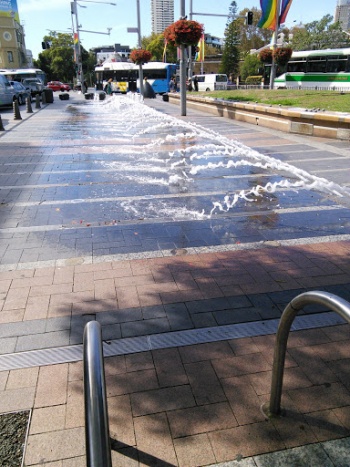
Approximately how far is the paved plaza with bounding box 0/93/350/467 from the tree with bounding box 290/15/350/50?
213ft

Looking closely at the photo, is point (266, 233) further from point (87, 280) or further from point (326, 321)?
point (87, 280)

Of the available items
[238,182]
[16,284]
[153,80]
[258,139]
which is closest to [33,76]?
[153,80]

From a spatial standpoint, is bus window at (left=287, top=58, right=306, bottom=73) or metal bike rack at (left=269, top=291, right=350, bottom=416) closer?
metal bike rack at (left=269, top=291, right=350, bottom=416)

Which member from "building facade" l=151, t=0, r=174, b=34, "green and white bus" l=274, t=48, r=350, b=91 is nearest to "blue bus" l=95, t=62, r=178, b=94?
"green and white bus" l=274, t=48, r=350, b=91

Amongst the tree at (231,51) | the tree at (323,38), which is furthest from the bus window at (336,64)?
the tree at (231,51)

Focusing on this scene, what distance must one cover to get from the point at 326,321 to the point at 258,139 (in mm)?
10276

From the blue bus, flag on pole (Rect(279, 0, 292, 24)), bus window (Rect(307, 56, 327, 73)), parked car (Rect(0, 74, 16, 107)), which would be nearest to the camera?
flag on pole (Rect(279, 0, 292, 24))

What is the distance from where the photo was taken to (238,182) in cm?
812

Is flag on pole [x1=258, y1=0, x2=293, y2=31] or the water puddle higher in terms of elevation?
flag on pole [x1=258, y1=0, x2=293, y2=31]

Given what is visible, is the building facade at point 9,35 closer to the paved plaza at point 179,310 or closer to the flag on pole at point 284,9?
the flag on pole at point 284,9

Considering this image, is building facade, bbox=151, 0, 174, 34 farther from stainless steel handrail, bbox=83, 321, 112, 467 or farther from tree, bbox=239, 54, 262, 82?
stainless steel handrail, bbox=83, 321, 112, 467

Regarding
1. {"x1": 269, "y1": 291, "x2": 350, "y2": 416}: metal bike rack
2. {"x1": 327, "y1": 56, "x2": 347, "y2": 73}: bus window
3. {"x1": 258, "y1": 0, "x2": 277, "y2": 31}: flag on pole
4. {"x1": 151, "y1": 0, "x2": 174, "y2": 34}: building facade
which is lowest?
{"x1": 269, "y1": 291, "x2": 350, "y2": 416}: metal bike rack

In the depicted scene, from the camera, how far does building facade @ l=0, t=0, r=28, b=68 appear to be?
65.4 meters

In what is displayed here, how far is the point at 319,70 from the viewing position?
31203 millimetres
